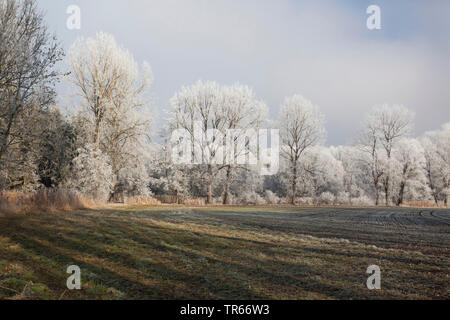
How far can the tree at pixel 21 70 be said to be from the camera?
13.9m

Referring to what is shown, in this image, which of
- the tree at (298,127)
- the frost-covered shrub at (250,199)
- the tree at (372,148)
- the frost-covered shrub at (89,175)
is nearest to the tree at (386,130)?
the tree at (372,148)

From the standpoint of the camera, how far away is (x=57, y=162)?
71.0ft

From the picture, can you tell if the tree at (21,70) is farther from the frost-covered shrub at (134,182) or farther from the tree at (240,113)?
the tree at (240,113)

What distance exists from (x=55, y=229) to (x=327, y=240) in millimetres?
7848

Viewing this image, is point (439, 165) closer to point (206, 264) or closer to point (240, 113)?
point (240, 113)

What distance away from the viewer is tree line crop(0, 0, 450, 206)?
1514cm

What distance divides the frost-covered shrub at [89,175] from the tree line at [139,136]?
0.25ft

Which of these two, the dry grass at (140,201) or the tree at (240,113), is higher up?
the tree at (240,113)

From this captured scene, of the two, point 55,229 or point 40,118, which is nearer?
point 55,229

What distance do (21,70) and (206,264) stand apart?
1356 cm

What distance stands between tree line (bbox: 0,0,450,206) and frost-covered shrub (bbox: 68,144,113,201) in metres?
0.07
